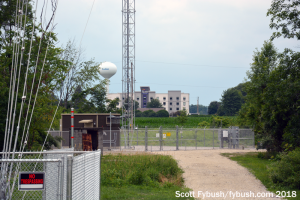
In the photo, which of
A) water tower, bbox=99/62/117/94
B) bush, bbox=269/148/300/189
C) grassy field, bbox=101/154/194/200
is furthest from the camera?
water tower, bbox=99/62/117/94

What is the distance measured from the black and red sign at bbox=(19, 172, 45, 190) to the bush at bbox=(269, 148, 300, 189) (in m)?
9.58

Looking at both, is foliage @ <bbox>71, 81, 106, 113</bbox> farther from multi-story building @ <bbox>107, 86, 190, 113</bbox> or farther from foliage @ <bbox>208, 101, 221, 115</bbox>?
multi-story building @ <bbox>107, 86, 190, 113</bbox>

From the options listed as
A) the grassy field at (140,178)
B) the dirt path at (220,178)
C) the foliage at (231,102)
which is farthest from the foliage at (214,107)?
the grassy field at (140,178)

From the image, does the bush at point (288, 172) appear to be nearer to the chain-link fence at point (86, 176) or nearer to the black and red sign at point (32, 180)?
the chain-link fence at point (86, 176)

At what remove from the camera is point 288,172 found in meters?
11.8

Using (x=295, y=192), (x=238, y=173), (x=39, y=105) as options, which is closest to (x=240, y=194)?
(x=295, y=192)

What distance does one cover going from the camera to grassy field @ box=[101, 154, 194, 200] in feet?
34.3

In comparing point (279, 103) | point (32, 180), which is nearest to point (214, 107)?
point (279, 103)

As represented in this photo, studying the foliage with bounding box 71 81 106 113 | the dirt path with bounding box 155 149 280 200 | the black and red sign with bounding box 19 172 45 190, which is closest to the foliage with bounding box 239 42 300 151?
the dirt path with bounding box 155 149 280 200

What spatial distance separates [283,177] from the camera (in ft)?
39.0

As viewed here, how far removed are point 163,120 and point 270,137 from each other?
46.7m

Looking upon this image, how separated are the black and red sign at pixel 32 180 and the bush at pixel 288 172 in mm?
9578

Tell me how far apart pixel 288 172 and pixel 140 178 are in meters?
5.64

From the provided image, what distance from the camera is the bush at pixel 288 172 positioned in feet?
37.4
